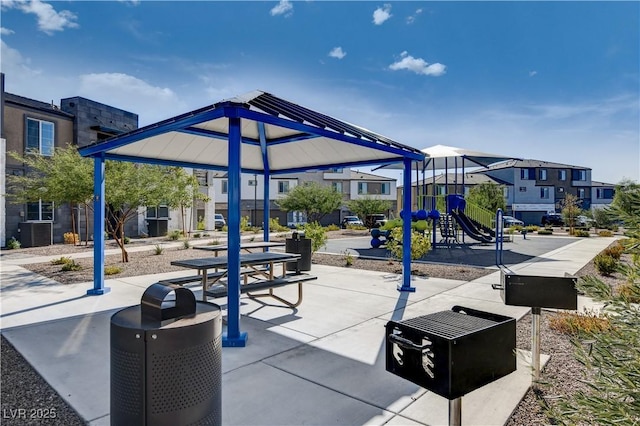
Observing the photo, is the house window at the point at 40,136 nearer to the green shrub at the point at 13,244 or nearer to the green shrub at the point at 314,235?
the green shrub at the point at 13,244

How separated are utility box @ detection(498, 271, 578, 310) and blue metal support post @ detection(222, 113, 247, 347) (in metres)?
3.29

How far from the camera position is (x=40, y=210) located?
19547mm

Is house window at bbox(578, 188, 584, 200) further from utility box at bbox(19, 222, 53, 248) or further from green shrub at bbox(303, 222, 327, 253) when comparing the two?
utility box at bbox(19, 222, 53, 248)

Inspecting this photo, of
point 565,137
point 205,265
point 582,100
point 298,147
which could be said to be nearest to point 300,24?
point 298,147

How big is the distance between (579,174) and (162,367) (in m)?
71.4

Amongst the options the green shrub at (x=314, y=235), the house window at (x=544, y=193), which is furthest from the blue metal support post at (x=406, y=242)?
the house window at (x=544, y=193)

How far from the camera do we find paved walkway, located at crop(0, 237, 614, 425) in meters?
3.29

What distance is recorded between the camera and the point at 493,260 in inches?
553

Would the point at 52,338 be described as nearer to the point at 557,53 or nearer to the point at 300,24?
the point at 300,24

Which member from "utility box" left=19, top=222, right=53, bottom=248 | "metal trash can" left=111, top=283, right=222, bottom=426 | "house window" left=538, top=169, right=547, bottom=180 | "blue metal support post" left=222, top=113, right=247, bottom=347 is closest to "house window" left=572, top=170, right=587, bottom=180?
"house window" left=538, top=169, right=547, bottom=180

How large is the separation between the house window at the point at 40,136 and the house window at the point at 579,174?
66.9 metres

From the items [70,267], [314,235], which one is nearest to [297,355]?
[314,235]

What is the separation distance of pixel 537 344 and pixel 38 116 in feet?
79.3

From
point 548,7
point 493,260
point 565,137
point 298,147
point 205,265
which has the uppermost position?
point 548,7
